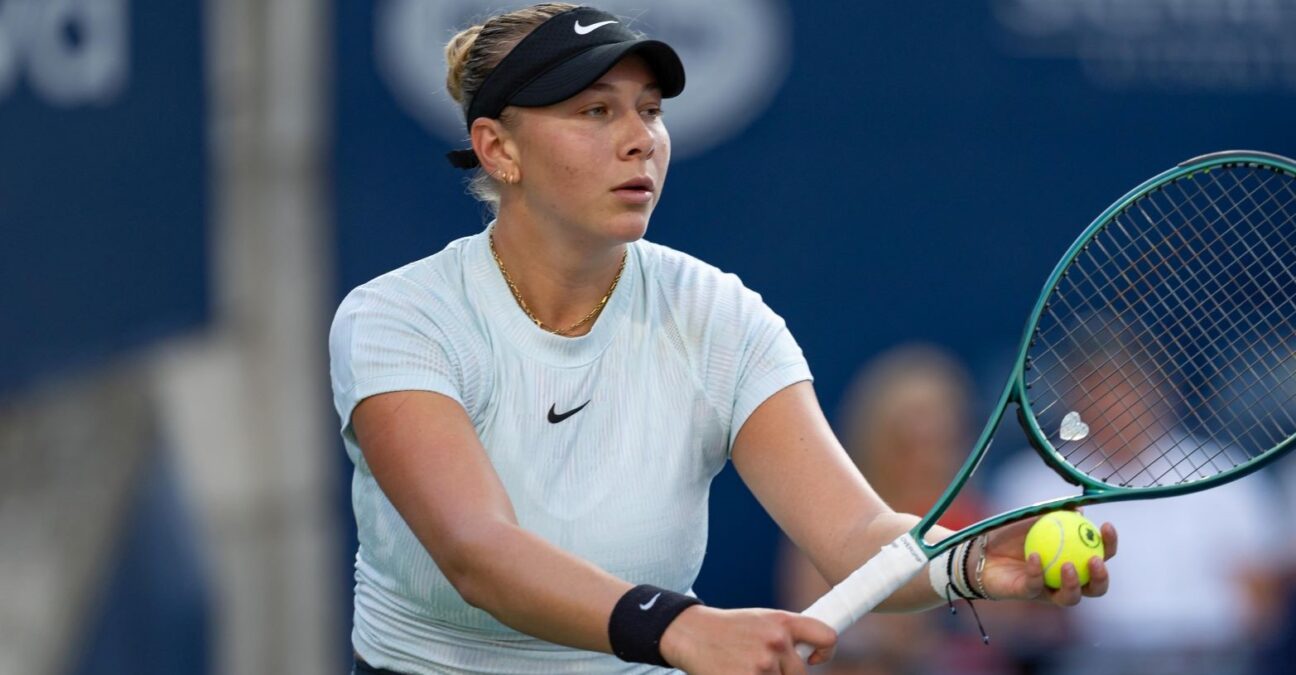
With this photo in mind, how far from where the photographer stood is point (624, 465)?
10.1 feet

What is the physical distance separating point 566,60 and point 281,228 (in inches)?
133

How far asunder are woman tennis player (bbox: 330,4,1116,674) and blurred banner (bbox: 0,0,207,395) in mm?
3243

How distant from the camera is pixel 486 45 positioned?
10.3ft

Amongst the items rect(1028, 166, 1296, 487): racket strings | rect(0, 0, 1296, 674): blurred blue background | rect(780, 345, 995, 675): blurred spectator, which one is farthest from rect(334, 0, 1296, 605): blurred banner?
rect(780, 345, 995, 675): blurred spectator

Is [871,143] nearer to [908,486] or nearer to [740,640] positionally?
[908,486]

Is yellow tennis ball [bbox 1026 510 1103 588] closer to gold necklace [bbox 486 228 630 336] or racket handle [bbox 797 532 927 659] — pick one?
racket handle [bbox 797 532 927 659]

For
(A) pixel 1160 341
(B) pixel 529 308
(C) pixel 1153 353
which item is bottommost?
(C) pixel 1153 353

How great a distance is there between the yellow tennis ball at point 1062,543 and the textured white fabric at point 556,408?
19.2 inches

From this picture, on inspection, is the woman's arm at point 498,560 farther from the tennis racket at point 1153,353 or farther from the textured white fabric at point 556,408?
the tennis racket at point 1153,353

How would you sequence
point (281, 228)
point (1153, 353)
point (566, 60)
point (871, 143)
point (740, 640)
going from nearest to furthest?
point (740, 640), point (566, 60), point (281, 228), point (1153, 353), point (871, 143)

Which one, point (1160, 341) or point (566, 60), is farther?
point (1160, 341)

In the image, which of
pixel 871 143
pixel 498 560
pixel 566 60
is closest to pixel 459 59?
pixel 566 60

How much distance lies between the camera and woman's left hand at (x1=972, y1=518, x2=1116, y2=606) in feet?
9.24

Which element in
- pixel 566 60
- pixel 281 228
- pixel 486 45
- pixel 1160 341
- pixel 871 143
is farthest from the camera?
pixel 871 143
